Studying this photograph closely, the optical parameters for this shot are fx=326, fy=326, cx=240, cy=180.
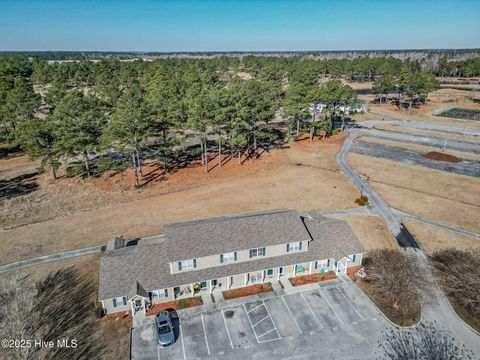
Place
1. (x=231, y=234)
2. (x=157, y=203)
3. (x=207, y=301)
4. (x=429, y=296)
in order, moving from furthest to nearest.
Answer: (x=157, y=203)
(x=231, y=234)
(x=207, y=301)
(x=429, y=296)

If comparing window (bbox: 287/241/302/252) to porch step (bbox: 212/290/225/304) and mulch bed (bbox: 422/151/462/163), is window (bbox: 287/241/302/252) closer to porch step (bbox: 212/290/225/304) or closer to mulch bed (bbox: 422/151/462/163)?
porch step (bbox: 212/290/225/304)


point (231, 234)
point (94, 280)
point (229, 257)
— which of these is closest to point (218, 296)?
point (229, 257)

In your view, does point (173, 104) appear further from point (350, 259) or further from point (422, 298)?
point (422, 298)

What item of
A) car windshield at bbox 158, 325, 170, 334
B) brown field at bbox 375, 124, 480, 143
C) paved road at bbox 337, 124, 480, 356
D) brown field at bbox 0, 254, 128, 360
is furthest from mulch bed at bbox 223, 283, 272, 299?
brown field at bbox 375, 124, 480, 143

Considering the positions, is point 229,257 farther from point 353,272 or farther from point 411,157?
point 411,157

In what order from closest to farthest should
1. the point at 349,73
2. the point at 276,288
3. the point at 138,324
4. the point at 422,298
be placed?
the point at 138,324
the point at 422,298
the point at 276,288
the point at 349,73

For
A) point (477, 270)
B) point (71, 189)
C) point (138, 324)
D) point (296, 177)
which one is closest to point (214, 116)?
point (296, 177)

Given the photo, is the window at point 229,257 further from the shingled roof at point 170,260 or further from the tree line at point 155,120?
the tree line at point 155,120
